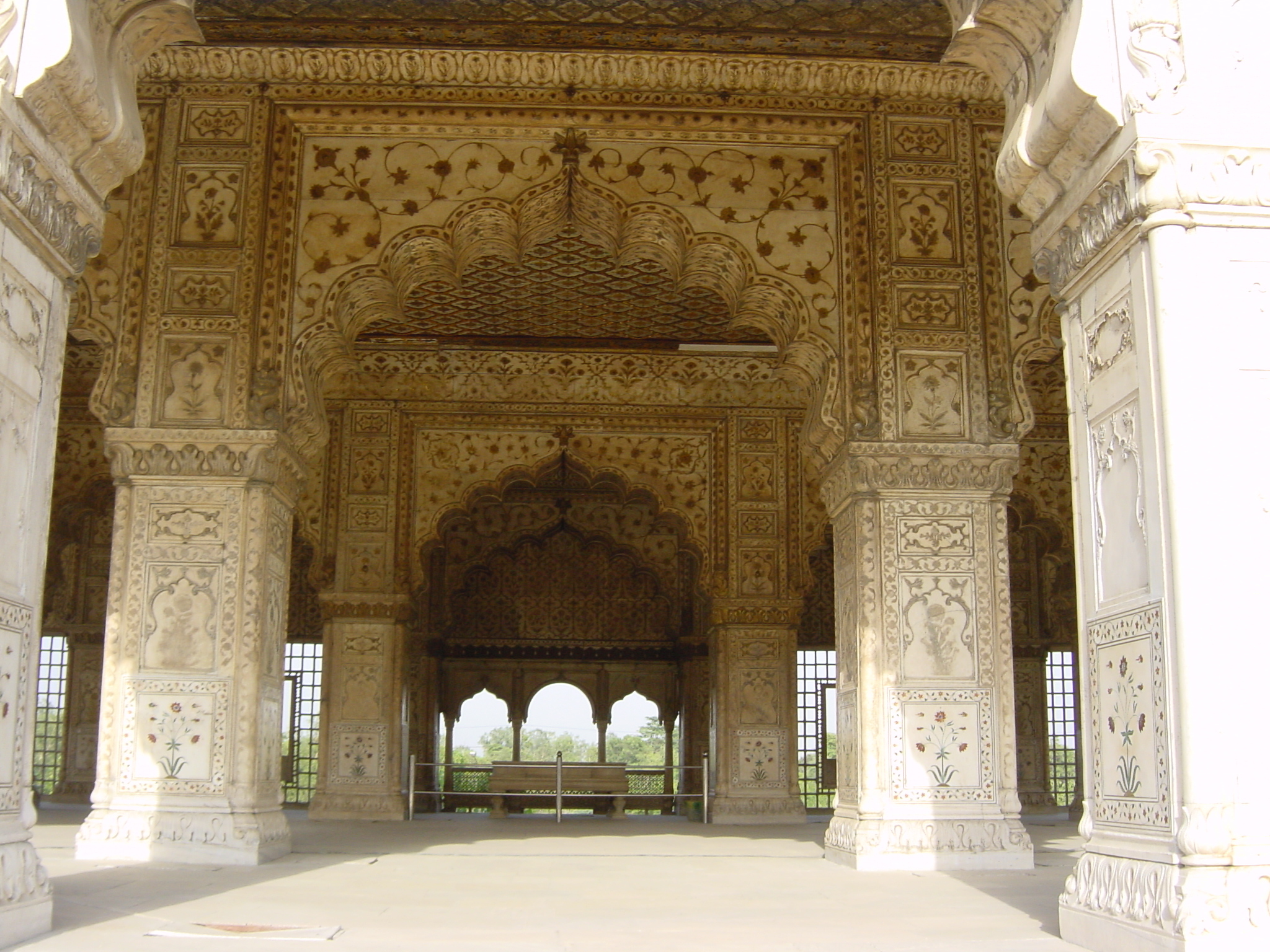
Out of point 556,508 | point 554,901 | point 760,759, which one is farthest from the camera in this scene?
point 556,508

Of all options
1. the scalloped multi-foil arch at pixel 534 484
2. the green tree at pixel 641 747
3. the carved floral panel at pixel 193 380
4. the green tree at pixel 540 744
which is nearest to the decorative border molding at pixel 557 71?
the carved floral panel at pixel 193 380

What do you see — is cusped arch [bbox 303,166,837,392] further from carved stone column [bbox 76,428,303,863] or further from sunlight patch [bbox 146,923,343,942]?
sunlight patch [bbox 146,923,343,942]

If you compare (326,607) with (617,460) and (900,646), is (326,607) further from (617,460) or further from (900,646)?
(900,646)

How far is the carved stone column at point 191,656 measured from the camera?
7.18 m

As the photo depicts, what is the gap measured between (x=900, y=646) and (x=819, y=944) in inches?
138

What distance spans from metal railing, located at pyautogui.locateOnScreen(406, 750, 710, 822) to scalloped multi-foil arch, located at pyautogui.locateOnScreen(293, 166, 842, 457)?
4996 millimetres

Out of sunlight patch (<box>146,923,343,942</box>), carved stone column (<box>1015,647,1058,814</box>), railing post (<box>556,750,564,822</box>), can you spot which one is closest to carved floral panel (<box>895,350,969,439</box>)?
sunlight patch (<box>146,923,343,942</box>)

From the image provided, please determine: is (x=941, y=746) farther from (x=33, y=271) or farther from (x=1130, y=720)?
(x=33, y=271)

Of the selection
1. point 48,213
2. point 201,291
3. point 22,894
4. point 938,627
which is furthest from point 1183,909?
point 201,291

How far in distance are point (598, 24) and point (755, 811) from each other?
736 cm

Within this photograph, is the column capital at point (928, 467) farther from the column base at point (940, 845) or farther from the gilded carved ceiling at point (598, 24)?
the gilded carved ceiling at point (598, 24)

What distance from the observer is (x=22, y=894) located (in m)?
4.05

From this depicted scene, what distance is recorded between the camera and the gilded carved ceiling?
8.14 metres

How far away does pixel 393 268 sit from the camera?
8.39 metres
